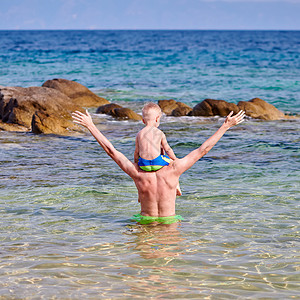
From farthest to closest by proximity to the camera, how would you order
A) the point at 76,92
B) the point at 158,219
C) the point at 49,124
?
the point at 76,92 < the point at 49,124 < the point at 158,219

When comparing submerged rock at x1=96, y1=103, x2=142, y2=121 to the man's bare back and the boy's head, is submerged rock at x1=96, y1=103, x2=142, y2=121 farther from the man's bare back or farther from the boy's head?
the boy's head

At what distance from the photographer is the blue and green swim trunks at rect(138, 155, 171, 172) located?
6.00m

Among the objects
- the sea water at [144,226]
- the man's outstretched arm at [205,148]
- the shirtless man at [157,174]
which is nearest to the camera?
the sea water at [144,226]

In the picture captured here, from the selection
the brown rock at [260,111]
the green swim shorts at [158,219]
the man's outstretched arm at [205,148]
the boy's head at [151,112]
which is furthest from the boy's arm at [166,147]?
the brown rock at [260,111]

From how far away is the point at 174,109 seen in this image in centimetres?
1919

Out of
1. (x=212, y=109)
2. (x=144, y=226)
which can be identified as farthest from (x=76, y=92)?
(x=144, y=226)

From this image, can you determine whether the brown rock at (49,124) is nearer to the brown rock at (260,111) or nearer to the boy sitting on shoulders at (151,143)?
the brown rock at (260,111)

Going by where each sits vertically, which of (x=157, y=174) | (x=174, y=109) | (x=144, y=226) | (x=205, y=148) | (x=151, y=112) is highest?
(x=174, y=109)

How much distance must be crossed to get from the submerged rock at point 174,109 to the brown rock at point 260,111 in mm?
2073

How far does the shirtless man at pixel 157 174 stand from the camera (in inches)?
233

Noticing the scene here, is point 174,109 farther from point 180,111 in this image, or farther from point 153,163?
point 153,163

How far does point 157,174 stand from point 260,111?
13074 millimetres

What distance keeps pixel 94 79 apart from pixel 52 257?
2800 centimetres

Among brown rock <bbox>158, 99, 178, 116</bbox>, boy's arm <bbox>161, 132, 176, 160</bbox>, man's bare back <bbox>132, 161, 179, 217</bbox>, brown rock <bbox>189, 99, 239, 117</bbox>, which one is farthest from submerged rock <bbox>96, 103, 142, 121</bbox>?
boy's arm <bbox>161, 132, 176, 160</bbox>
